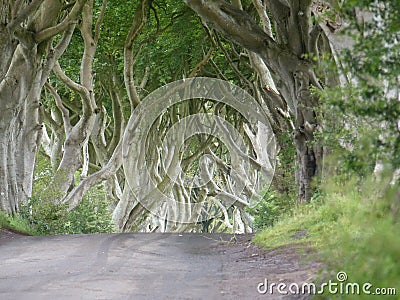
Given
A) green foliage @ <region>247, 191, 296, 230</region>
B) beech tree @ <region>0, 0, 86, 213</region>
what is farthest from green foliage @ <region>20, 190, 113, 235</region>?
green foliage @ <region>247, 191, 296, 230</region>

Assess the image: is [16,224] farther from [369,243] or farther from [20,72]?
[369,243]

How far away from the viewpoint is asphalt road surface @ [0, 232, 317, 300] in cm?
697

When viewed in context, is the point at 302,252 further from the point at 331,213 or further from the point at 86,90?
the point at 86,90

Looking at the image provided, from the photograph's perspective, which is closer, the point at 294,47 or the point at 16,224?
the point at 294,47

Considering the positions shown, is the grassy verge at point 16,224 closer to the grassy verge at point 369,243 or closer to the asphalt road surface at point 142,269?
the asphalt road surface at point 142,269

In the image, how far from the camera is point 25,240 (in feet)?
42.8

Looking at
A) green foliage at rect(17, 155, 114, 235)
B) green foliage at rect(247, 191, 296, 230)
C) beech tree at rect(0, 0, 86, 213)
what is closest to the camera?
beech tree at rect(0, 0, 86, 213)

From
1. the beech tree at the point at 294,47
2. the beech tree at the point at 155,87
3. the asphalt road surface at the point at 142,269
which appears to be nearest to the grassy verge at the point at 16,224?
the beech tree at the point at 155,87

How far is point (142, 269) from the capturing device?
28.8 feet

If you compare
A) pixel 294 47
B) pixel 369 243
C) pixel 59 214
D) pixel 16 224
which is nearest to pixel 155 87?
pixel 59 214

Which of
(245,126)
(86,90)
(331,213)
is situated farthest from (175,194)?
(331,213)

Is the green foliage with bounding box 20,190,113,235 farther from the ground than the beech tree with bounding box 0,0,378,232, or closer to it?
closer to it

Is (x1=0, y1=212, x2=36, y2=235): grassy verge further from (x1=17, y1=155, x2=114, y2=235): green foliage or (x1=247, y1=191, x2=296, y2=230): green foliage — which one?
(x1=247, y1=191, x2=296, y2=230): green foliage

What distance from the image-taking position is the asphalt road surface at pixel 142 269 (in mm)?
6969
